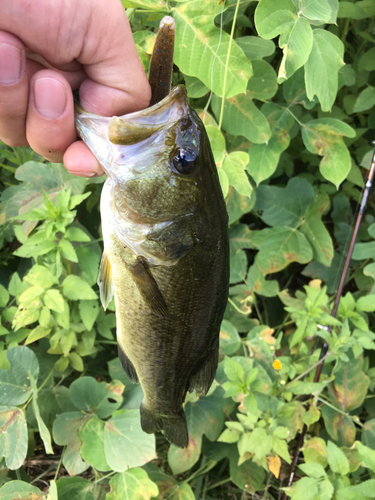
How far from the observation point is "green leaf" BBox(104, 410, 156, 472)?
1569mm

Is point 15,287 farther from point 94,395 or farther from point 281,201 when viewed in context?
point 281,201

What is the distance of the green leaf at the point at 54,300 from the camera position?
149cm

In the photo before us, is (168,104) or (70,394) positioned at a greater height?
(168,104)

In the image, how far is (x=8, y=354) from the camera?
1596 mm

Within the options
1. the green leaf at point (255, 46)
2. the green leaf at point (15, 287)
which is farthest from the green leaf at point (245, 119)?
the green leaf at point (15, 287)

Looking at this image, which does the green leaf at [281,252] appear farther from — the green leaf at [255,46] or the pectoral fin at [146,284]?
the pectoral fin at [146,284]

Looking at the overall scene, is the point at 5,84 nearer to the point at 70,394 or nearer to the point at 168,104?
the point at 168,104

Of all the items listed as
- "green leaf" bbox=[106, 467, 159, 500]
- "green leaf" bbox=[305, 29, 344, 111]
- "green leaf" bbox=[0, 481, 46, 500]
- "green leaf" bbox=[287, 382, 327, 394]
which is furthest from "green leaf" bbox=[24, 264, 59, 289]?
"green leaf" bbox=[305, 29, 344, 111]

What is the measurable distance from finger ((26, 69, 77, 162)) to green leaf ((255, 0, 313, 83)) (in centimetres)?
65

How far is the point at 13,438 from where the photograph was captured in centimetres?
149

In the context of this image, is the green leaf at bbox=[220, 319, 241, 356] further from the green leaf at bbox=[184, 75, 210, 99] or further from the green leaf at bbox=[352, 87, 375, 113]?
the green leaf at bbox=[352, 87, 375, 113]

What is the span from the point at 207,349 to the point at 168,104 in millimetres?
794

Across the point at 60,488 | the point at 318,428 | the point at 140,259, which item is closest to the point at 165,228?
the point at 140,259

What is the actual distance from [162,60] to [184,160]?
28 centimetres
